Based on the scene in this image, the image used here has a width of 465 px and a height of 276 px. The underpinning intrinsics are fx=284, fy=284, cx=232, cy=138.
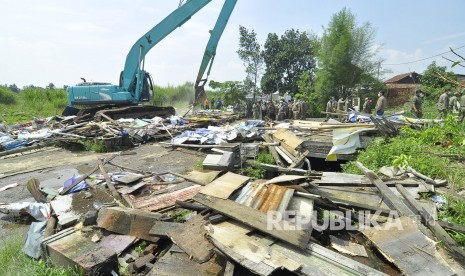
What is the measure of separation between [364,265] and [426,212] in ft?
4.49

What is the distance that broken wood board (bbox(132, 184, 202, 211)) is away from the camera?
14.8 ft

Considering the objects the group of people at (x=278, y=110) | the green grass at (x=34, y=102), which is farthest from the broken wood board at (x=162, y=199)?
the green grass at (x=34, y=102)

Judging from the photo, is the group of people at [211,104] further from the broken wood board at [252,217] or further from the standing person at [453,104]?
the broken wood board at [252,217]

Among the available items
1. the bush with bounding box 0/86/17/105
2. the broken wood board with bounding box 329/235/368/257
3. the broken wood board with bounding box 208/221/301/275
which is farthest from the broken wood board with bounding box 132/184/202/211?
the bush with bounding box 0/86/17/105

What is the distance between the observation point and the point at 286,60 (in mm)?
33156

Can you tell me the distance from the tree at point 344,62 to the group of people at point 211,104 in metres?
8.54

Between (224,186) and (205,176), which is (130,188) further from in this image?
(224,186)

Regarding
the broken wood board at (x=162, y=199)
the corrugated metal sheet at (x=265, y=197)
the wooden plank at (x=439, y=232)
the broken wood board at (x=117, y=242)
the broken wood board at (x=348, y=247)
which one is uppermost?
the corrugated metal sheet at (x=265, y=197)

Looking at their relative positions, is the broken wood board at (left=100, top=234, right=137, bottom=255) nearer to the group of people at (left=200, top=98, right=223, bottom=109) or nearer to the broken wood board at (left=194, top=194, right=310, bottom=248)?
the broken wood board at (left=194, top=194, right=310, bottom=248)

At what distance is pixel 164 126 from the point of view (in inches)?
451

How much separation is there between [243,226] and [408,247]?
1.71m

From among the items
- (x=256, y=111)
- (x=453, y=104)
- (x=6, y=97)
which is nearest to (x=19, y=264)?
(x=453, y=104)

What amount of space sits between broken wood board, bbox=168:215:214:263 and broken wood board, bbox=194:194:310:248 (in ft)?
0.86

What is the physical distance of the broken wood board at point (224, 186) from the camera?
12.6 feet
